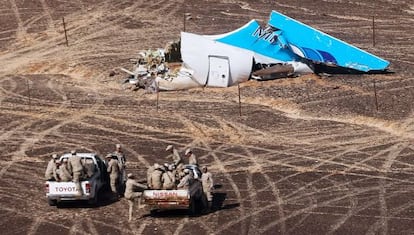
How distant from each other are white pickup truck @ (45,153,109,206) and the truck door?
1277 cm

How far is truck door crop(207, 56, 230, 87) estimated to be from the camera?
3859 centimetres

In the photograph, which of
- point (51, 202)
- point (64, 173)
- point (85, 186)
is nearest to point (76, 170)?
point (64, 173)

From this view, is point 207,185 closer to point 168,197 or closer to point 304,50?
point 168,197

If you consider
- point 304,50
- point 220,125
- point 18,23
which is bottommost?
point 18,23

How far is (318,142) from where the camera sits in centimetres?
3216

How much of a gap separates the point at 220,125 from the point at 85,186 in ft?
32.2

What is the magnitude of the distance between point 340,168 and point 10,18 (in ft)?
91.0

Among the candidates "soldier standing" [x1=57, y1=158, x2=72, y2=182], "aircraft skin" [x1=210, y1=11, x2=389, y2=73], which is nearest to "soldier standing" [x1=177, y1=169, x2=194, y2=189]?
"soldier standing" [x1=57, y1=158, x2=72, y2=182]

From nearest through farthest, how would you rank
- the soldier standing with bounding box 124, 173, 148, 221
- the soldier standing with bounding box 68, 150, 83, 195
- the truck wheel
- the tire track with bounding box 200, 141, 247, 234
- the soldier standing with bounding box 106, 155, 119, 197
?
the soldier standing with bounding box 124, 173, 148, 221
the soldier standing with bounding box 68, 150, 83, 195
the tire track with bounding box 200, 141, 247, 234
the truck wheel
the soldier standing with bounding box 106, 155, 119, 197

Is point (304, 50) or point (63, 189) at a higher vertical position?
point (63, 189)

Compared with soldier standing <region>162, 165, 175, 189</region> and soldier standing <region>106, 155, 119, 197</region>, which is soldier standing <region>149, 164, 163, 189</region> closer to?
soldier standing <region>162, 165, 175, 189</region>

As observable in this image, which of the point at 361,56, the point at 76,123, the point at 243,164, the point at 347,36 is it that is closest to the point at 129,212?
the point at 243,164

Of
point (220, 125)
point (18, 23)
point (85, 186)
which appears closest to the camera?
point (85, 186)

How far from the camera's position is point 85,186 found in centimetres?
2534
